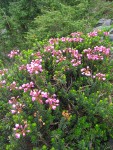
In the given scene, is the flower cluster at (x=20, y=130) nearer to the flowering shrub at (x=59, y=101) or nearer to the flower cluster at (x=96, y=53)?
the flowering shrub at (x=59, y=101)

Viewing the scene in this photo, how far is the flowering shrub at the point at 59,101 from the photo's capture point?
2625 mm

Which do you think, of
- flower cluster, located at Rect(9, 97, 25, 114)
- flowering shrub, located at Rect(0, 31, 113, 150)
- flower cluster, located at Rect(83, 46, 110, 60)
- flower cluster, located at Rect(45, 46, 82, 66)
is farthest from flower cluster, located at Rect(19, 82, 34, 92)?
flower cluster, located at Rect(83, 46, 110, 60)

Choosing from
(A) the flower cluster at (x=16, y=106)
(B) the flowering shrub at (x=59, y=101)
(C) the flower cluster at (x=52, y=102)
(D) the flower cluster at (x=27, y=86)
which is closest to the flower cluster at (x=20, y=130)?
(B) the flowering shrub at (x=59, y=101)

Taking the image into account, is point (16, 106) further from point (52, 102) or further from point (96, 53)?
point (96, 53)

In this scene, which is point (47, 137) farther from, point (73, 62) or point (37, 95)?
point (73, 62)

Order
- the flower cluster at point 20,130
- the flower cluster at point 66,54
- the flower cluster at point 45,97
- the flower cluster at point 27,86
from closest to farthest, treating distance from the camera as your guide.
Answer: the flower cluster at point 20,130 < the flower cluster at point 45,97 < the flower cluster at point 27,86 < the flower cluster at point 66,54

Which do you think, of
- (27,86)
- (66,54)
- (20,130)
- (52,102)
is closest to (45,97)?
(52,102)

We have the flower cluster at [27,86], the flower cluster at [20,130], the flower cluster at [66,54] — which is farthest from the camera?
the flower cluster at [66,54]

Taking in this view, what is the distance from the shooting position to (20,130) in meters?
2.49

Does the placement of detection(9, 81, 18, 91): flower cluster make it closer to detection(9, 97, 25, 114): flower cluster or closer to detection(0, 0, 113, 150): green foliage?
detection(0, 0, 113, 150): green foliage

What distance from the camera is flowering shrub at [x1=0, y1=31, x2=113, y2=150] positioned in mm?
2625

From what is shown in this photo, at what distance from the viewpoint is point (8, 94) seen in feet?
10.0

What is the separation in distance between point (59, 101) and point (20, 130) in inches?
26.9

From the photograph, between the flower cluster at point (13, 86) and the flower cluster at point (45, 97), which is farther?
the flower cluster at point (13, 86)
